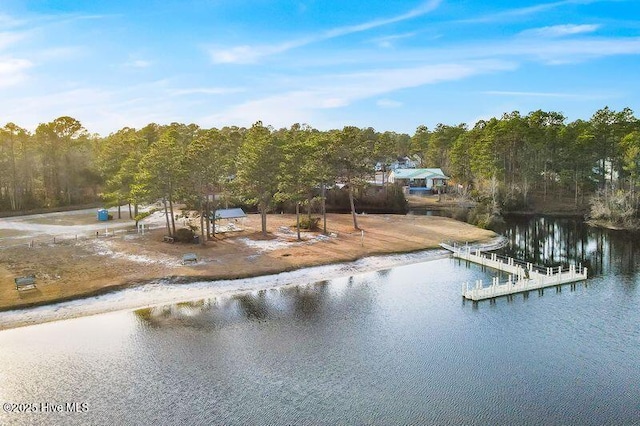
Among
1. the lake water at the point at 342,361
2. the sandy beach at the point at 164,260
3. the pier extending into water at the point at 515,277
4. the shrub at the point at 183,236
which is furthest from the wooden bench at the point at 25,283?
the pier extending into water at the point at 515,277

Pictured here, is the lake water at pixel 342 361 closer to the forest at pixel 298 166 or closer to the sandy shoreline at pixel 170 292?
the sandy shoreline at pixel 170 292

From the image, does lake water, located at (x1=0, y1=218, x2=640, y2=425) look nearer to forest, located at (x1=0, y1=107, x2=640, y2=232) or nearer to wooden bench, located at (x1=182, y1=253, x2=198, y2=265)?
wooden bench, located at (x1=182, y1=253, x2=198, y2=265)

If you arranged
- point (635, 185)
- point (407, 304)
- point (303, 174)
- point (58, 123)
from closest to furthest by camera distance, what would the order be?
point (407, 304) < point (303, 174) < point (635, 185) < point (58, 123)

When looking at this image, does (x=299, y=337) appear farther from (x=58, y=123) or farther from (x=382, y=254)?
(x=58, y=123)

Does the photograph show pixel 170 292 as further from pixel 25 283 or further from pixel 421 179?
pixel 421 179

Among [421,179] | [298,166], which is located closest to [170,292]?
[298,166]

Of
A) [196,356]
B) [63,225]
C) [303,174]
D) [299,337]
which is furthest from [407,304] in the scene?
[63,225]
